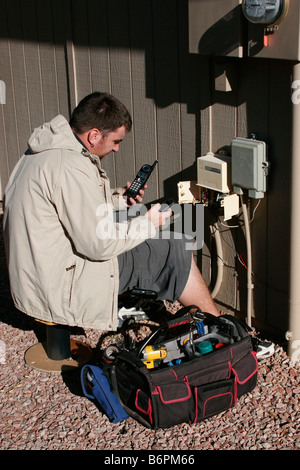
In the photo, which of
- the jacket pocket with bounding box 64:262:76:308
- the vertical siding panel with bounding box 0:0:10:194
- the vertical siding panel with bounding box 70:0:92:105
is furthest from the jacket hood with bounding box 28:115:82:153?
the vertical siding panel with bounding box 0:0:10:194

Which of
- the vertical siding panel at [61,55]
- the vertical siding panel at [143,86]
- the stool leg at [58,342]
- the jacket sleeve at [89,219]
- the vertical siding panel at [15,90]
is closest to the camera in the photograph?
the jacket sleeve at [89,219]

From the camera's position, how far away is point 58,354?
3914 millimetres

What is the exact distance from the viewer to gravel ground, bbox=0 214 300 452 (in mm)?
3232

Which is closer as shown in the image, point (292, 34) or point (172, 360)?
point (292, 34)

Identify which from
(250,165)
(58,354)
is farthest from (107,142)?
(58,354)

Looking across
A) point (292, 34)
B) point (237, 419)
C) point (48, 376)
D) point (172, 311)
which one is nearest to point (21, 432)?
point (48, 376)

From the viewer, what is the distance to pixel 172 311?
446 centimetres

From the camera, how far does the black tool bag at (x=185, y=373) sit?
3.22 m

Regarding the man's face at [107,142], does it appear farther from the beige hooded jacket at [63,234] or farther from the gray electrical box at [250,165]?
the gray electrical box at [250,165]

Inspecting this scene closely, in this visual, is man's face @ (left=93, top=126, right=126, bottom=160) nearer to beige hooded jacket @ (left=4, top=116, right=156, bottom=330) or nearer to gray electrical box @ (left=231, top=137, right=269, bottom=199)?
beige hooded jacket @ (left=4, top=116, right=156, bottom=330)

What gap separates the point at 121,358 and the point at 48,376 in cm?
67

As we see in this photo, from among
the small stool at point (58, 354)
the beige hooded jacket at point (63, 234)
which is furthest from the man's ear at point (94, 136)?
the small stool at point (58, 354)

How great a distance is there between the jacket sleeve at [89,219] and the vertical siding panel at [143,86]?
105 centimetres
